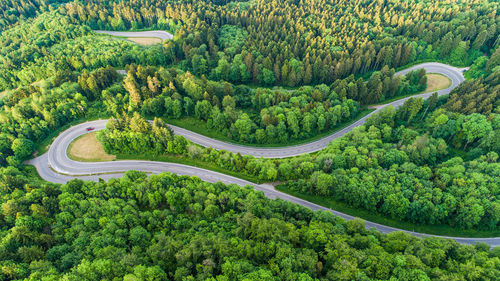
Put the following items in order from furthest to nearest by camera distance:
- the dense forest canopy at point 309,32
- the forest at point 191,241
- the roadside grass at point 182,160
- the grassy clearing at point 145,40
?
1. the grassy clearing at point 145,40
2. the dense forest canopy at point 309,32
3. the roadside grass at point 182,160
4. the forest at point 191,241

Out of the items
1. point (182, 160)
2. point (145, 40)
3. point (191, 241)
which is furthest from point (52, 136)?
point (145, 40)

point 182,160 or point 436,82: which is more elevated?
point 436,82

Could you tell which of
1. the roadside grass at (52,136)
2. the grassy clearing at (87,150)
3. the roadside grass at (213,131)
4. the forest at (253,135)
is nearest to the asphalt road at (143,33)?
the forest at (253,135)

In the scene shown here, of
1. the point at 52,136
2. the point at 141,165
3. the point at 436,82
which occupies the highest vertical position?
the point at 436,82

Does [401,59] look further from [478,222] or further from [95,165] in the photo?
[95,165]

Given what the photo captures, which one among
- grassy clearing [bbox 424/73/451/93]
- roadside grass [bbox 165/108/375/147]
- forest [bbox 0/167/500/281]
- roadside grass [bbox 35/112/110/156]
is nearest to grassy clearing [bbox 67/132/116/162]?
roadside grass [bbox 35/112/110/156]

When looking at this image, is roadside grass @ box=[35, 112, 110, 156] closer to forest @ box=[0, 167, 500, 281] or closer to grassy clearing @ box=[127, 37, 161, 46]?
forest @ box=[0, 167, 500, 281]

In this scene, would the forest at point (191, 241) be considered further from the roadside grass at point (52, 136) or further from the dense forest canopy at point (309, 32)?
the dense forest canopy at point (309, 32)

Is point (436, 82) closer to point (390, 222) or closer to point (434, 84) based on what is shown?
point (434, 84)
